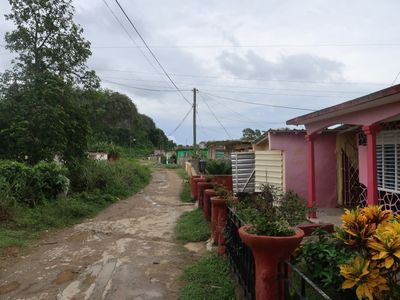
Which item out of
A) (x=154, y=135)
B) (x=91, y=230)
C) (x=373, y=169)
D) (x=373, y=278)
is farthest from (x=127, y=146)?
(x=373, y=278)

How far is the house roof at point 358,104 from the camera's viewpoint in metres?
5.28

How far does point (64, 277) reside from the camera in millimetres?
5637

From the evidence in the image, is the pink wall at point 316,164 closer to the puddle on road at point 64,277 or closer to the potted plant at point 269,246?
the puddle on road at point 64,277

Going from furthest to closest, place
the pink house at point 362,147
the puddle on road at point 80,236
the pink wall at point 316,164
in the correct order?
the pink wall at point 316,164 → the puddle on road at point 80,236 → the pink house at point 362,147

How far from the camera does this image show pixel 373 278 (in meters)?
2.05

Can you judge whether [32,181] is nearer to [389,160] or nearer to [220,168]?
[220,168]

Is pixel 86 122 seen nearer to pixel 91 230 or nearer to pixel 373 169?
pixel 91 230

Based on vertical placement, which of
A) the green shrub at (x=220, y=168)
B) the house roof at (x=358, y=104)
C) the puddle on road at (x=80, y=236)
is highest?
the house roof at (x=358, y=104)

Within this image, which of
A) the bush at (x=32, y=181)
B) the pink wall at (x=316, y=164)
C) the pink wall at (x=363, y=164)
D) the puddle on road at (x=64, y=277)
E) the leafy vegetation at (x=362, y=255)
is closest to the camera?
the leafy vegetation at (x=362, y=255)

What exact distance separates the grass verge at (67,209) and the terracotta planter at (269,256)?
583 centimetres

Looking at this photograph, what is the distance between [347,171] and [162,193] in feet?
31.5

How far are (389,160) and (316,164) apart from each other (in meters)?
2.85

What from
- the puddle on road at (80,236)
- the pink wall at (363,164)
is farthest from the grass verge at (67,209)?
the pink wall at (363,164)

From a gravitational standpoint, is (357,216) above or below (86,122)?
below
